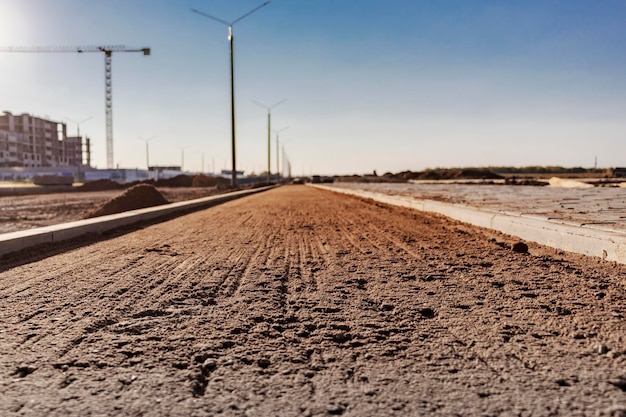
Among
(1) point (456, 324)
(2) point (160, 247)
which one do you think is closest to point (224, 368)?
(1) point (456, 324)

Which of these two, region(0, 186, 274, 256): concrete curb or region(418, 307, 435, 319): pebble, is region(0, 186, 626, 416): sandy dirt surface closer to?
region(418, 307, 435, 319): pebble

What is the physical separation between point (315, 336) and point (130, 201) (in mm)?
13837

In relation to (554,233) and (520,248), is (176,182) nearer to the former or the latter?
(554,233)

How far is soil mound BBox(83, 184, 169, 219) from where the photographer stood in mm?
13984

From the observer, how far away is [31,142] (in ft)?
377

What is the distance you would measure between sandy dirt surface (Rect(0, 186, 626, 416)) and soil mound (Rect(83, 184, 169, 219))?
870 cm

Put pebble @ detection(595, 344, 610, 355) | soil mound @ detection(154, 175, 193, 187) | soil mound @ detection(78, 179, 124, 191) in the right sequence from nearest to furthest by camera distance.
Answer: pebble @ detection(595, 344, 610, 355) < soil mound @ detection(78, 179, 124, 191) < soil mound @ detection(154, 175, 193, 187)

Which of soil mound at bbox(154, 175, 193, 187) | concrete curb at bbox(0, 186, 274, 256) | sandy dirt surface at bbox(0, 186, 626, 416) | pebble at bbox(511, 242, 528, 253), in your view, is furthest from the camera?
soil mound at bbox(154, 175, 193, 187)

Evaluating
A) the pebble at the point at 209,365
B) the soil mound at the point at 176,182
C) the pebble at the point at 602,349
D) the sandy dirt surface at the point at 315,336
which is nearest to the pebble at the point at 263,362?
the sandy dirt surface at the point at 315,336

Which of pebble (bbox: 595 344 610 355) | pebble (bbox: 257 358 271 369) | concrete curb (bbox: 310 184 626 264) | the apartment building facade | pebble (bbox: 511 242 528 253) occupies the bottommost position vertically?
pebble (bbox: 257 358 271 369)

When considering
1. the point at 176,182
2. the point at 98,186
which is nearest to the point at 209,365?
the point at 98,186

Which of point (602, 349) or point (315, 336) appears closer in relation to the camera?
point (602, 349)

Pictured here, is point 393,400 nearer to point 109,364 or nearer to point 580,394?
point 580,394

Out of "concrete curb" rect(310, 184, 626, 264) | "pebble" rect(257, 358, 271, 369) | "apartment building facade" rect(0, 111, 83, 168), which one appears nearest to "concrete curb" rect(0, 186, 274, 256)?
"pebble" rect(257, 358, 271, 369)
